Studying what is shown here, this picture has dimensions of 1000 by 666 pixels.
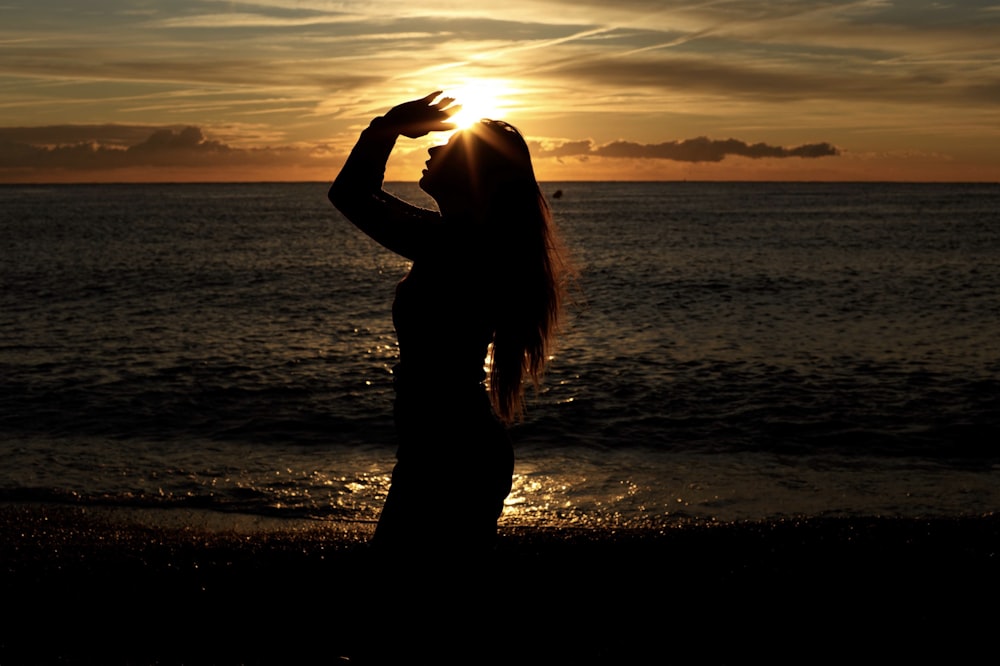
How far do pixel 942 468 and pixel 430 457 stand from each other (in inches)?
422

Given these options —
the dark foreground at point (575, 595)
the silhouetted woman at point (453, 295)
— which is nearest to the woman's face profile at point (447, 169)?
the silhouetted woman at point (453, 295)

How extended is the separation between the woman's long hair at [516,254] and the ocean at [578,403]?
0.38 metres

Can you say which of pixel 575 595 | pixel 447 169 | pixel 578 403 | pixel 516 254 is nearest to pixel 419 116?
pixel 447 169

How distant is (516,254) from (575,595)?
4589mm

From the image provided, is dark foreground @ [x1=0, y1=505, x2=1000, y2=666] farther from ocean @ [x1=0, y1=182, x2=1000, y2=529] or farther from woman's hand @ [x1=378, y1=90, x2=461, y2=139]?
woman's hand @ [x1=378, y1=90, x2=461, y2=139]

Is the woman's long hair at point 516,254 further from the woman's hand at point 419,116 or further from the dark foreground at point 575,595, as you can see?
the dark foreground at point 575,595

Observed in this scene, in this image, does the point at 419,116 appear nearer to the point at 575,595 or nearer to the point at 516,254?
the point at 516,254

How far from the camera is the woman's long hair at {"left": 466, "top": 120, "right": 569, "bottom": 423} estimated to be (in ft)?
10.8

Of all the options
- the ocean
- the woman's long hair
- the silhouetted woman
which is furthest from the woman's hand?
the ocean

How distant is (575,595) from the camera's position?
7.36m

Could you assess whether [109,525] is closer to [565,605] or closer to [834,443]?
[565,605]

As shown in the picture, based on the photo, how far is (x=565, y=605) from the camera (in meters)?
7.17

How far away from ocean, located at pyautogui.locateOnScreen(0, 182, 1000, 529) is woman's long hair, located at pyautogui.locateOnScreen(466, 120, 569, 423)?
1.25ft

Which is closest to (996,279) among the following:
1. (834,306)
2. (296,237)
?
(834,306)
